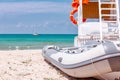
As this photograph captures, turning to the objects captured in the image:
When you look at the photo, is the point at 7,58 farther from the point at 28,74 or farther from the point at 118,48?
the point at 118,48

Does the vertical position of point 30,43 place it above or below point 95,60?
below

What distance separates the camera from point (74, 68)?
7152 mm

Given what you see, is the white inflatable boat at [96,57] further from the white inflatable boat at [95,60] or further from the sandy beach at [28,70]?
the sandy beach at [28,70]

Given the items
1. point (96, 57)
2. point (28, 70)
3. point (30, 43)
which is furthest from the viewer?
point (30, 43)

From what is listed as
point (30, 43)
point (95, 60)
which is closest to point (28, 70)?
point (95, 60)

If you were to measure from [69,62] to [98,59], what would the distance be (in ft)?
3.06

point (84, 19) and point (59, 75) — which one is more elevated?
point (84, 19)

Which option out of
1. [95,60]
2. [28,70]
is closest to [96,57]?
[95,60]

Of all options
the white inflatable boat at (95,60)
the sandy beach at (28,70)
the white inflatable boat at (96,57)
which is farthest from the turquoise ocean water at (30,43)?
the white inflatable boat at (95,60)

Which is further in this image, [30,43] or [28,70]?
[30,43]

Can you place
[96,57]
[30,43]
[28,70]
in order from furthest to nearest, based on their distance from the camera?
1. [30,43]
2. [28,70]
3. [96,57]

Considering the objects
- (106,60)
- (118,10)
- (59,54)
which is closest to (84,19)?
(118,10)

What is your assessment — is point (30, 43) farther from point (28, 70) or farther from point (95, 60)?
point (95, 60)

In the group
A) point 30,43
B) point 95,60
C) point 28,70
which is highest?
point 95,60
